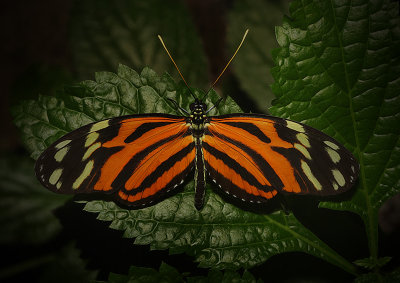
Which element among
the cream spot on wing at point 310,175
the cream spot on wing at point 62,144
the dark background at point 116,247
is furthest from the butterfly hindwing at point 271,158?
the cream spot on wing at point 62,144

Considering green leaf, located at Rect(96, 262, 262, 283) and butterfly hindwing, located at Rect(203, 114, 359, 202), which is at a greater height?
butterfly hindwing, located at Rect(203, 114, 359, 202)

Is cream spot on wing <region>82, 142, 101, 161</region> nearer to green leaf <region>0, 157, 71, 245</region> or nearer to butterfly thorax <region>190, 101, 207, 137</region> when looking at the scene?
butterfly thorax <region>190, 101, 207, 137</region>

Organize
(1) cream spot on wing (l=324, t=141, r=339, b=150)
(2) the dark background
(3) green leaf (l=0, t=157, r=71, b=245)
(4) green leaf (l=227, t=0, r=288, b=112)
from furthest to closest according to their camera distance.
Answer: (4) green leaf (l=227, t=0, r=288, b=112), (3) green leaf (l=0, t=157, r=71, b=245), (2) the dark background, (1) cream spot on wing (l=324, t=141, r=339, b=150)

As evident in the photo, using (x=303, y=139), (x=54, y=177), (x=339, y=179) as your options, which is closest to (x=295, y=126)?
(x=303, y=139)

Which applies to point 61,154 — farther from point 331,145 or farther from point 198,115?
point 331,145

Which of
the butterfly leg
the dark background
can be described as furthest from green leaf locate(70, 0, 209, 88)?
the butterfly leg

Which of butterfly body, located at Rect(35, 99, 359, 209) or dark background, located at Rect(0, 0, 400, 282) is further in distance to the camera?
dark background, located at Rect(0, 0, 400, 282)
